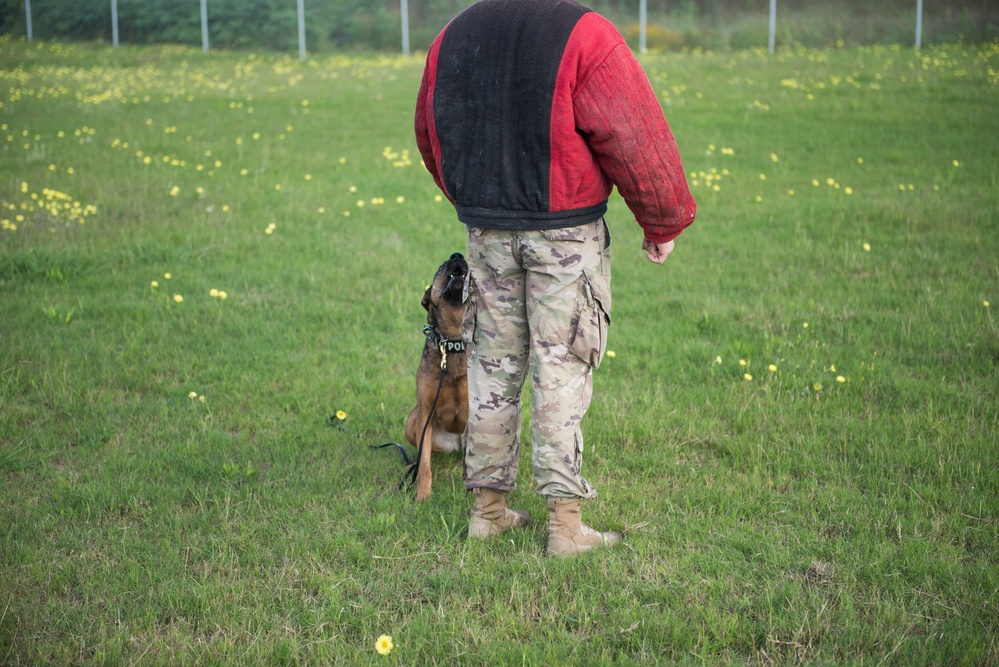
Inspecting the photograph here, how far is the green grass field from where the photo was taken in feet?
10.4

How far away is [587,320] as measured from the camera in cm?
336

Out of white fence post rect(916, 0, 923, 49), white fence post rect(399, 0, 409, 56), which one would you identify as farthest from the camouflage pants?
white fence post rect(399, 0, 409, 56)

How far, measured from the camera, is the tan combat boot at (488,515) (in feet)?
12.4

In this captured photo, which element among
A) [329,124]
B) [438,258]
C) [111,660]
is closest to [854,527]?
[111,660]

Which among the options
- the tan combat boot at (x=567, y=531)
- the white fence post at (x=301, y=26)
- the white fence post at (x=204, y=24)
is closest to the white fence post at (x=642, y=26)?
the white fence post at (x=301, y=26)

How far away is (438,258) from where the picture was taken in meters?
7.86

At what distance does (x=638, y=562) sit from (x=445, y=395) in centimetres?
125

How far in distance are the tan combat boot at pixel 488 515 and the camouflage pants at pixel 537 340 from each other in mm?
77

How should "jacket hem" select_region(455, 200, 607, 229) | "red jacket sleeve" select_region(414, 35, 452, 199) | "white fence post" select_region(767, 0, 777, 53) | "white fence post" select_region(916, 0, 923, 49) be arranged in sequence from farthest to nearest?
"white fence post" select_region(767, 0, 777, 53) < "white fence post" select_region(916, 0, 923, 49) < "red jacket sleeve" select_region(414, 35, 452, 199) < "jacket hem" select_region(455, 200, 607, 229)

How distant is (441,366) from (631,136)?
149cm

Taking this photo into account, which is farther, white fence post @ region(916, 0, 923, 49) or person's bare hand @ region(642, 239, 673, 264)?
white fence post @ region(916, 0, 923, 49)

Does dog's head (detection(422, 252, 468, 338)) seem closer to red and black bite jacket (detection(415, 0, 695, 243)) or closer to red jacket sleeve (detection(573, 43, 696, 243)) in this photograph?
red and black bite jacket (detection(415, 0, 695, 243))

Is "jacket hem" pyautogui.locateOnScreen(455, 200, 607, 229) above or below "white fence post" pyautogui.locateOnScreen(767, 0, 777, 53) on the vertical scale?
below

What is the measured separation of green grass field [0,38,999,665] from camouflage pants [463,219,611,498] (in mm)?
421
